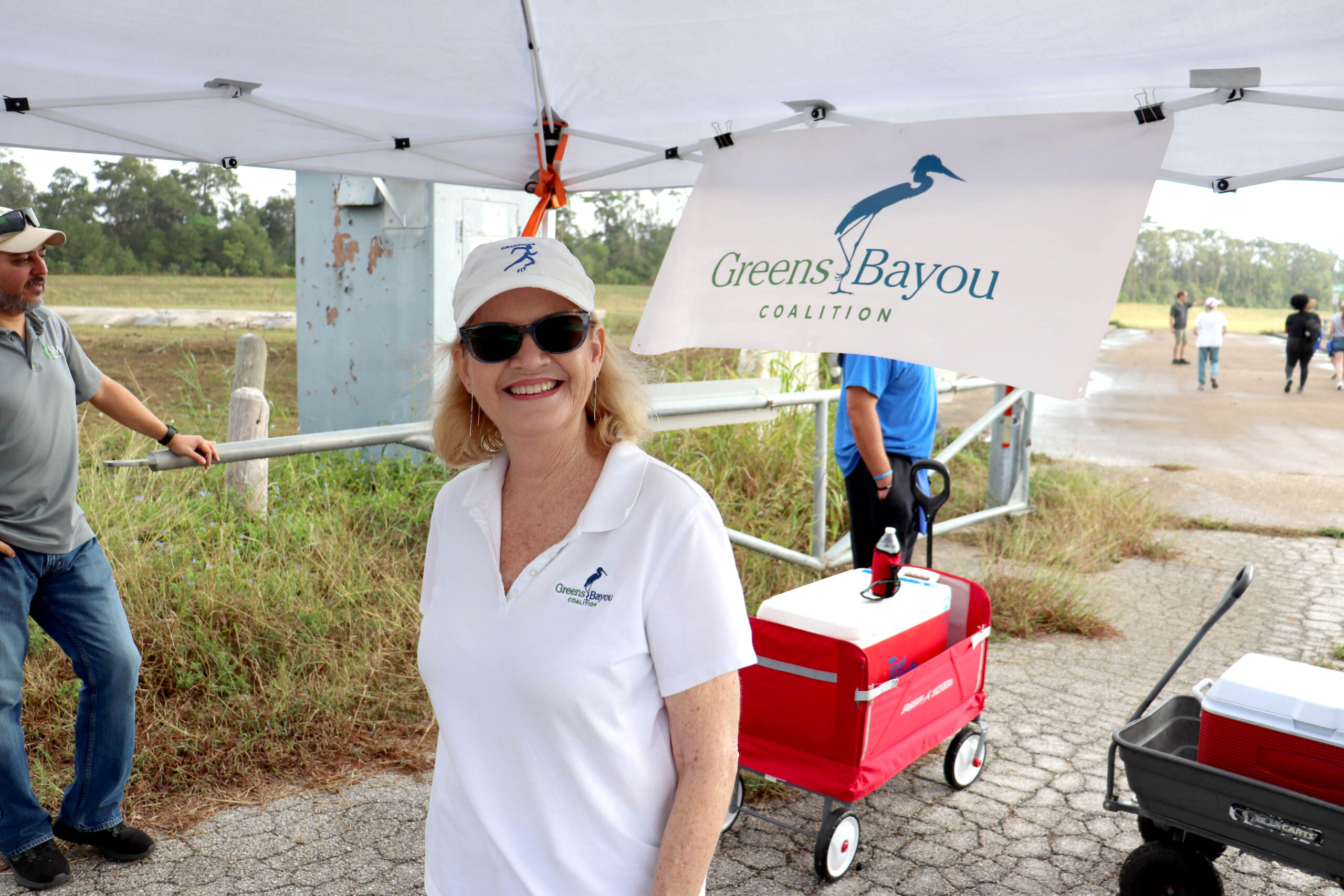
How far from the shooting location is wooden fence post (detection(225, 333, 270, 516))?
561cm

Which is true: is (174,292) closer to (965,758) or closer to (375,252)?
(375,252)

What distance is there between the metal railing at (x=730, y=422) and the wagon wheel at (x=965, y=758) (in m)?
1.39

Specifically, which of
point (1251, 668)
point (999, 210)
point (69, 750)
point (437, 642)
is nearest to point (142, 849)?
point (69, 750)

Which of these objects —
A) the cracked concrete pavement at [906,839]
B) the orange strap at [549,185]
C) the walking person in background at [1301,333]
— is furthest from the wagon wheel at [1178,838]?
the walking person in background at [1301,333]

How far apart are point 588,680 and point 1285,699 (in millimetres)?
2277

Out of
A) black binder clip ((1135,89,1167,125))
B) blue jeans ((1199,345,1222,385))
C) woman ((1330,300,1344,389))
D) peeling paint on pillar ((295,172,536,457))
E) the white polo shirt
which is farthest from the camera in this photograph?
blue jeans ((1199,345,1222,385))

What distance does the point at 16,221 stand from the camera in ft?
9.77

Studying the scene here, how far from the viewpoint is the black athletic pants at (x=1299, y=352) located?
19891 mm

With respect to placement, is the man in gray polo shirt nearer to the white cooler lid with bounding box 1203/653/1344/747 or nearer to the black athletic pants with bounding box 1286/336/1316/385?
the white cooler lid with bounding box 1203/653/1344/747

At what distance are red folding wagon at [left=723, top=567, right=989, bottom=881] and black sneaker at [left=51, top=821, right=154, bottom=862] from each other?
1.92 m

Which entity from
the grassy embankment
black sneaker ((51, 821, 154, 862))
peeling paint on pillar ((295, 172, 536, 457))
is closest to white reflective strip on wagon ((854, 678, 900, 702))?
the grassy embankment

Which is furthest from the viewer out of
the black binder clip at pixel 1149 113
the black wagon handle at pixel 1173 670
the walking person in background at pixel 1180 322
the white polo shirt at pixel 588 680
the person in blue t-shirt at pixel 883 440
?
the walking person in background at pixel 1180 322

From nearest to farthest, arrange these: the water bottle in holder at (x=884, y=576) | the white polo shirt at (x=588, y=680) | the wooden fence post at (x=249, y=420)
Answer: the white polo shirt at (x=588, y=680)
the water bottle in holder at (x=884, y=576)
the wooden fence post at (x=249, y=420)

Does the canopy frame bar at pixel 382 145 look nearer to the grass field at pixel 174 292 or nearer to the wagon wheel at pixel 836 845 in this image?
the wagon wheel at pixel 836 845
